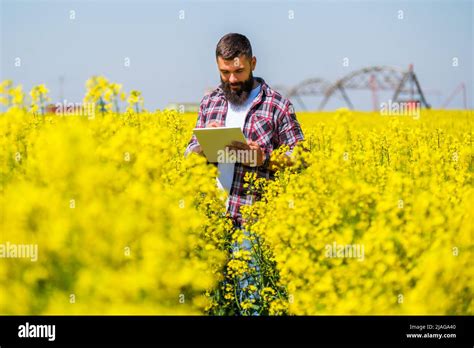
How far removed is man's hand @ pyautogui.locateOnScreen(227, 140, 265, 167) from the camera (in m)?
3.94

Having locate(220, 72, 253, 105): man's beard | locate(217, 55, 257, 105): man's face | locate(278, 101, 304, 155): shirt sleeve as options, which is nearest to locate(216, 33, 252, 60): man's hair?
locate(217, 55, 257, 105): man's face

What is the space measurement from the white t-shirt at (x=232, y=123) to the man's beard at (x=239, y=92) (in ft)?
0.12

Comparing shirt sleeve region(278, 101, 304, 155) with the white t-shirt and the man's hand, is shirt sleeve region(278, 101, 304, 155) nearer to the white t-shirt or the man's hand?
the white t-shirt

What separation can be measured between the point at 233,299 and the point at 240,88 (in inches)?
53.1

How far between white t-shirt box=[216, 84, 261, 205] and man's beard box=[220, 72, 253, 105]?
0.12 feet

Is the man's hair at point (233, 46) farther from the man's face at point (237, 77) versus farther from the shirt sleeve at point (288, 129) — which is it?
the shirt sleeve at point (288, 129)

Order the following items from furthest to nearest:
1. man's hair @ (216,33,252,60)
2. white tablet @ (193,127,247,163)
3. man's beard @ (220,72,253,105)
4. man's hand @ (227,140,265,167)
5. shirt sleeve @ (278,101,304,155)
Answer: shirt sleeve @ (278,101,304,155), man's beard @ (220,72,253,105), man's hair @ (216,33,252,60), man's hand @ (227,140,265,167), white tablet @ (193,127,247,163)

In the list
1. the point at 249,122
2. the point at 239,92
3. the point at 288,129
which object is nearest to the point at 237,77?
the point at 239,92

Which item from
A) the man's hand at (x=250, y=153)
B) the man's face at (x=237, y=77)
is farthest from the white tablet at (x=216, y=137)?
the man's face at (x=237, y=77)

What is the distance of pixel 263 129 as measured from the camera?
174 inches

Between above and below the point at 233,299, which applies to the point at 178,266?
above

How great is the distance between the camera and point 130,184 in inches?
123
